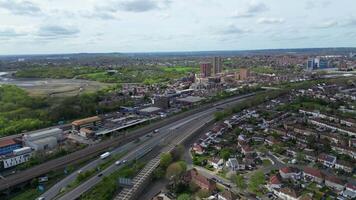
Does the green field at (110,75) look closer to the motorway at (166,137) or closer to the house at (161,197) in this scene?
the motorway at (166,137)

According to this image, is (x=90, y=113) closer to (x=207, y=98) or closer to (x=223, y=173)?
(x=207, y=98)

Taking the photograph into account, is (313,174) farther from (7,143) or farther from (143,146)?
(7,143)

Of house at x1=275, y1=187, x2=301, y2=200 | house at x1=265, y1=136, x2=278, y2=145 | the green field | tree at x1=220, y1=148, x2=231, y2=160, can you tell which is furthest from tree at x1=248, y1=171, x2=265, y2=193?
the green field

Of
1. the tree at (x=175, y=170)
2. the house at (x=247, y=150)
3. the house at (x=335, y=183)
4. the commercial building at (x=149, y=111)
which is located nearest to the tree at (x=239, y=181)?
the tree at (x=175, y=170)

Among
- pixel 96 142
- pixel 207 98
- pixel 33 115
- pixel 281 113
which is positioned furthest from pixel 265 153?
pixel 33 115

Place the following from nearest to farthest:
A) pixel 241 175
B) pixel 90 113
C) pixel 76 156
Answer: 1. pixel 241 175
2. pixel 76 156
3. pixel 90 113
